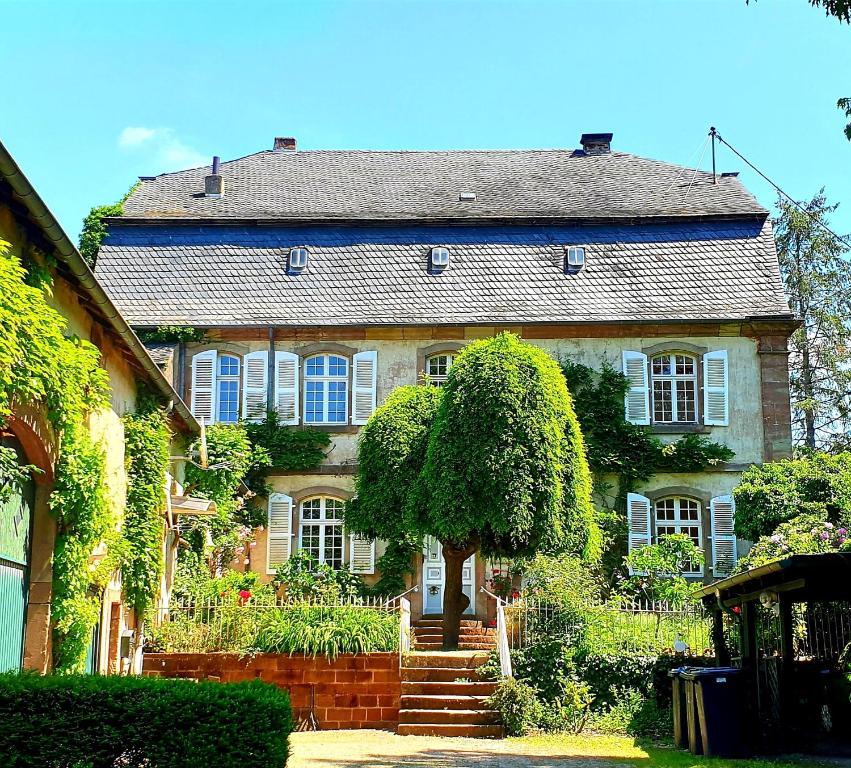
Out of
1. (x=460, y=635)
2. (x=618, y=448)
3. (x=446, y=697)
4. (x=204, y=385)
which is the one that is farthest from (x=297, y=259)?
(x=446, y=697)

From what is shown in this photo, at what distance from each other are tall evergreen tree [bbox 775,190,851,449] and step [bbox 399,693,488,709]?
23.4 metres

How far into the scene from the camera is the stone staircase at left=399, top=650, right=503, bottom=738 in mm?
14703

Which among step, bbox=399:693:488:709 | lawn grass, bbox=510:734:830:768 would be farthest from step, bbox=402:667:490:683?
lawn grass, bbox=510:734:830:768

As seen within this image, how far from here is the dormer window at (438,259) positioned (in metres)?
24.2

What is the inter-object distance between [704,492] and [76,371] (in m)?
14.5

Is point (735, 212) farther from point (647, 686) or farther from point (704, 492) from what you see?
point (647, 686)

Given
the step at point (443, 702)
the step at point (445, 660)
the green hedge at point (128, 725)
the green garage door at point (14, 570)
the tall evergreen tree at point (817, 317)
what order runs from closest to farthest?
the green hedge at point (128, 725) → the green garage door at point (14, 570) → the step at point (443, 702) → the step at point (445, 660) → the tall evergreen tree at point (817, 317)

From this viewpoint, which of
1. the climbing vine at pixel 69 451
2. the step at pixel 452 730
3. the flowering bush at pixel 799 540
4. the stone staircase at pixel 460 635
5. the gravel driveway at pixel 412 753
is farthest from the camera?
the flowering bush at pixel 799 540

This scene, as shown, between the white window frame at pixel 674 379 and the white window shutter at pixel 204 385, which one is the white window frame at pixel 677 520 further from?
the white window shutter at pixel 204 385

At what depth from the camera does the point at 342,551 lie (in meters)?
22.9

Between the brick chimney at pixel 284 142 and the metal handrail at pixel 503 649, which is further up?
the brick chimney at pixel 284 142

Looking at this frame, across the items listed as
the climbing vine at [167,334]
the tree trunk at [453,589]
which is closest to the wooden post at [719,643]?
the tree trunk at [453,589]

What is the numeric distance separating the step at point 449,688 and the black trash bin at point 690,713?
267cm

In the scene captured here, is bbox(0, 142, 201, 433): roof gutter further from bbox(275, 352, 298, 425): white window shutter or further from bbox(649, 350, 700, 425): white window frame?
bbox(649, 350, 700, 425): white window frame
